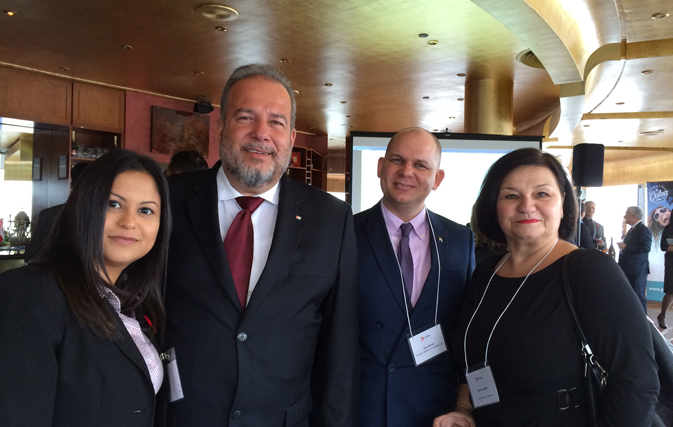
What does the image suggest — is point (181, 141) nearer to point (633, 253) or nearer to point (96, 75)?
point (96, 75)

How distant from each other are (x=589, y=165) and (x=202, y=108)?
797cm

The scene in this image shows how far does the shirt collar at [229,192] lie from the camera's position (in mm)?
1782

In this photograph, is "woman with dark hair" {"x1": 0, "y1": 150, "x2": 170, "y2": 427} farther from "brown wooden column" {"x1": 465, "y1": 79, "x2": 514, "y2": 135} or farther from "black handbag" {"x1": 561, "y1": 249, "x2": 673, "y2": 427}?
"brown wooden column" {"x1": 465, "y1": 79, "x2": 514, "y2": 135}

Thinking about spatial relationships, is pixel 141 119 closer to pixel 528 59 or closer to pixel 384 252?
pixel 528 59

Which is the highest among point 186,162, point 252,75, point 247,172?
point 252,75

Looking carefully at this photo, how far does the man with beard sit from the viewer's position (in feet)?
5.09

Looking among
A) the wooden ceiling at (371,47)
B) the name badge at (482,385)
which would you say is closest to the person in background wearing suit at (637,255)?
the wooden ceiling at (371,47)

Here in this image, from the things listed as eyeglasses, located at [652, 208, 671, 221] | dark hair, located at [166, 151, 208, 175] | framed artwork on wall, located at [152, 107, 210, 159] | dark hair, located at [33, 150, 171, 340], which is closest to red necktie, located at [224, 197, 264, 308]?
dark hair, located at [33, 150, 171, 340]

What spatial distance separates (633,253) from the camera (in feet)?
27.2

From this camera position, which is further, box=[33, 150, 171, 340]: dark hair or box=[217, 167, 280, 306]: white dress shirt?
box=[217, 167, 280, 306]: white dress shirt

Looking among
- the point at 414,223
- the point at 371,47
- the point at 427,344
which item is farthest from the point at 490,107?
the point at 427,344

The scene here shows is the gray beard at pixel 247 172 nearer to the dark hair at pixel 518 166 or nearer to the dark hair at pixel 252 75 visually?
the dark hair at pixel 252 75

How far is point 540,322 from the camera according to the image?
1.53m

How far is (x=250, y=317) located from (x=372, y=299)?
1.96 feet
